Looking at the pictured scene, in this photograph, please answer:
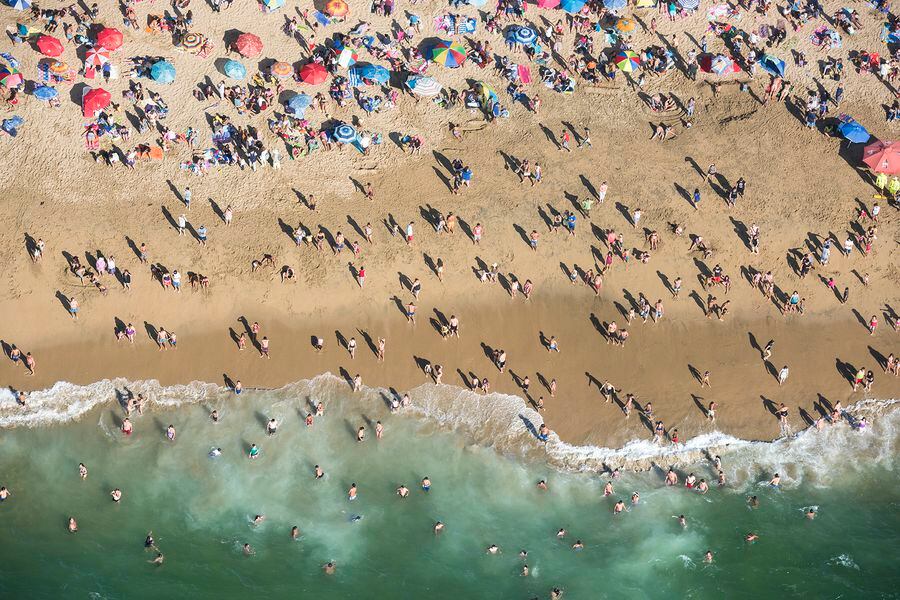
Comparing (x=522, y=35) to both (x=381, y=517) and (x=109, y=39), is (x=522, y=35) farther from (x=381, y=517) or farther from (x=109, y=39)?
(x=381, y=517)

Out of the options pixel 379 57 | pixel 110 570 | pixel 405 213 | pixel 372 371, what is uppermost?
pixel 379 57

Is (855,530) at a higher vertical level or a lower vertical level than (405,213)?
lower

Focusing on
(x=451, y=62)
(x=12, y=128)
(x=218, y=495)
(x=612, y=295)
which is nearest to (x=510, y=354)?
(x=612, y=295)

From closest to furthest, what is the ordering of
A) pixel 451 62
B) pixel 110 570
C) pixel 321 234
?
pixel 110 570 → pixel 321 234 → pixel 451 62

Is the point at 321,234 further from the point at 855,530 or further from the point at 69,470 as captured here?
the point at 855,530

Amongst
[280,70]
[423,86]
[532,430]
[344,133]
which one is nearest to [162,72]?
[280,70]

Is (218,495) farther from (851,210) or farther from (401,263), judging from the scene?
(851,210)

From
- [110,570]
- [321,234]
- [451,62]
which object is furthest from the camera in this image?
[451,62]

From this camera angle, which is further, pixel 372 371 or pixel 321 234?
pixel 321 234

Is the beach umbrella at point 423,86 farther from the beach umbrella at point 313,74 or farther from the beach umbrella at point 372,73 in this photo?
the beach umbrella at point 313,74

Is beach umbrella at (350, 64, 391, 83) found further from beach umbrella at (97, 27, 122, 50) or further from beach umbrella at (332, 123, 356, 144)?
beach umbrella at (97, 27, 122, 50)
